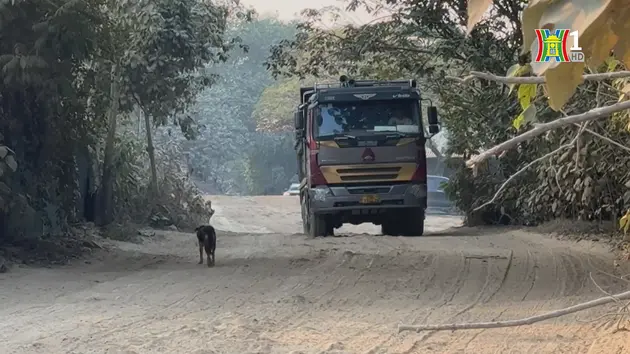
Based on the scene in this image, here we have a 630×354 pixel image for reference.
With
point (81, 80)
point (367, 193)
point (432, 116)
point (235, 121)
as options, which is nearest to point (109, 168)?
point (81, 80)

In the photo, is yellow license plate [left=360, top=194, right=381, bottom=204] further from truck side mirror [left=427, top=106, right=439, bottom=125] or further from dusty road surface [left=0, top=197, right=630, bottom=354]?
truck side mirror [left=427, top=106, right=439, bottom=125]

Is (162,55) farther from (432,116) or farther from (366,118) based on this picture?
(432,116)

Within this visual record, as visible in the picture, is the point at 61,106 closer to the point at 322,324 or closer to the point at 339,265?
the point at 339,265

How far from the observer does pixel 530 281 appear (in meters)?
10.3

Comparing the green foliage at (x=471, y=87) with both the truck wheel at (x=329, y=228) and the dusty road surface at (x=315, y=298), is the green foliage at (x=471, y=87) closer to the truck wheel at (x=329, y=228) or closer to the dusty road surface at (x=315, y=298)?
the dusty road surface at (x=315, y=298)

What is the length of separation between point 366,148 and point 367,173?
20.3 inches

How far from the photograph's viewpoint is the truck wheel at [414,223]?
17.7 metres

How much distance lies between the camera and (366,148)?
16.6 m

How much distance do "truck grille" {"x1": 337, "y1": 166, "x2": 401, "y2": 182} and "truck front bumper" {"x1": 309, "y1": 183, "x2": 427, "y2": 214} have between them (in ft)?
0.53

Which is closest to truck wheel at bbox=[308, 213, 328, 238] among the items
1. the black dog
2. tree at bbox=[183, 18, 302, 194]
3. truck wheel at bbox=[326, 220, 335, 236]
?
truck wheel at bbox=[326, 220, 335, 236]

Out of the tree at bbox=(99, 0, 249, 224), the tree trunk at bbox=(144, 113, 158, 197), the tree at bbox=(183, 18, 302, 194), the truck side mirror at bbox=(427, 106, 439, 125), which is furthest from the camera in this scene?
the tree at bbox=(183, 18, 302, 194)

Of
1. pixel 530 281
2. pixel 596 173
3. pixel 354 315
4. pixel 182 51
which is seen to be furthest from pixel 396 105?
pixel 354 315

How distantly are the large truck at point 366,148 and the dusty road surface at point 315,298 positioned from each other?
155 cm

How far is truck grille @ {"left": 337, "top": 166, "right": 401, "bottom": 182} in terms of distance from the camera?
1681cm
